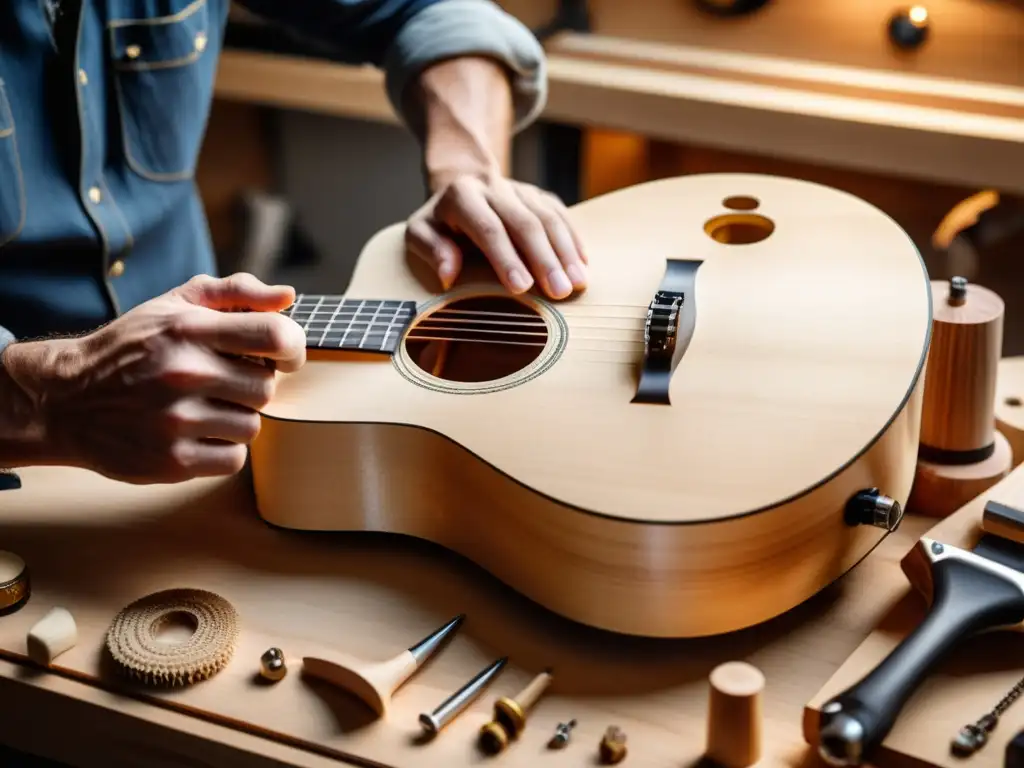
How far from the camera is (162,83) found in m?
1.16

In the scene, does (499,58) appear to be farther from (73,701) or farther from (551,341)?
(73,701)

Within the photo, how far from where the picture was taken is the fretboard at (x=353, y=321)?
847mm

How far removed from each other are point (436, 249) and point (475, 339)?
11cm

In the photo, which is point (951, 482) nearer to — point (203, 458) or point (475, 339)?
point (475, 339)

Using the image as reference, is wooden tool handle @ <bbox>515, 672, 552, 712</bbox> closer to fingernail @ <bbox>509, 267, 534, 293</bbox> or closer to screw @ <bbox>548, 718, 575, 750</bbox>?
screw @ <bbox>548, 718, 575, 750</bbox>

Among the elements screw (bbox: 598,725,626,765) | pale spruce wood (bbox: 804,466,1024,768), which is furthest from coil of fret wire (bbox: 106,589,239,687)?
pale spruce wood (bbox: 804,466,1024,768)

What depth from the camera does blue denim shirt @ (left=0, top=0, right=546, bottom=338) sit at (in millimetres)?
1050

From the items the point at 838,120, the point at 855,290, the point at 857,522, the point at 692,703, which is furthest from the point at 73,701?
the point at 838,120

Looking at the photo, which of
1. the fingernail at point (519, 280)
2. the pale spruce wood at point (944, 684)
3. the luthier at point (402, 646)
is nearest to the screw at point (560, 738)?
the luthier at point (402, 646)

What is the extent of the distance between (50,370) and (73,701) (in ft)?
0.74

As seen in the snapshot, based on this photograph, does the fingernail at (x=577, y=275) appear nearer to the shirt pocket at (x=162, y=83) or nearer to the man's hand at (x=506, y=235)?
the man's hand at (x=506, y=235)

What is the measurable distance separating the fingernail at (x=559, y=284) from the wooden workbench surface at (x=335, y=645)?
226 mm

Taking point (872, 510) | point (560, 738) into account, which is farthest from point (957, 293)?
point (560, 738)

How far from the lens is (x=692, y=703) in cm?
68
